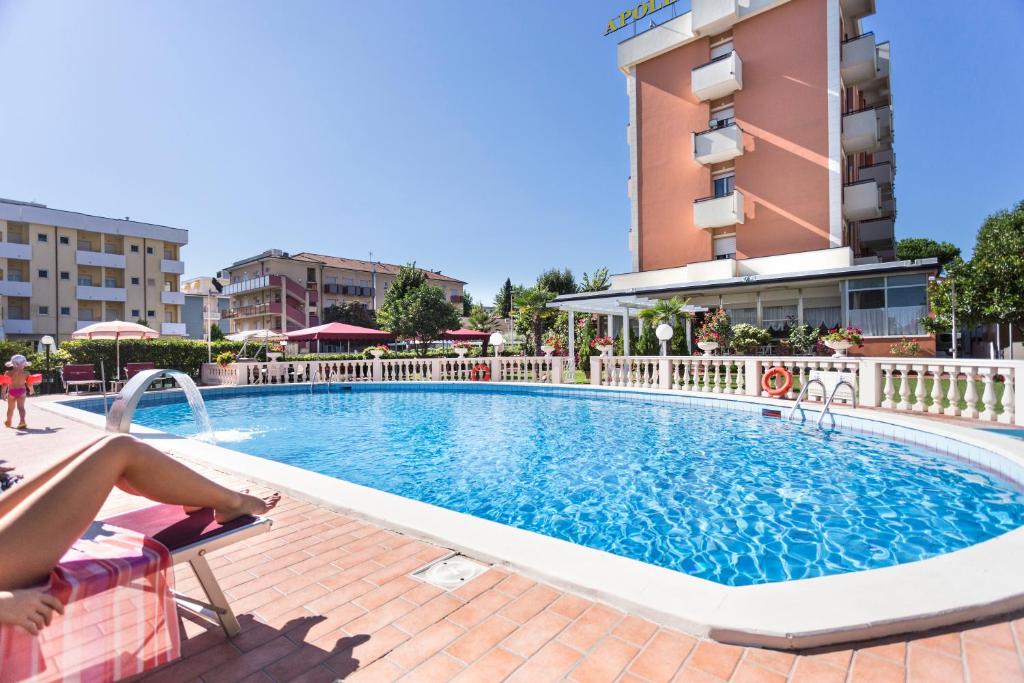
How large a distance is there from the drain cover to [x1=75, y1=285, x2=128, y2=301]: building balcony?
171ft

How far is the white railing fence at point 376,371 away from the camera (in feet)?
63.9

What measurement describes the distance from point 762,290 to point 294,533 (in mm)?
22634

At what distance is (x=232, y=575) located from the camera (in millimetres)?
3164

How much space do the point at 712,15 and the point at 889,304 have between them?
54.1ft

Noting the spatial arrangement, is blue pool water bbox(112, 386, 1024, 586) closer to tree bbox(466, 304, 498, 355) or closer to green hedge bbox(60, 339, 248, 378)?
green hedge bbox(60, 339, 248, 378)

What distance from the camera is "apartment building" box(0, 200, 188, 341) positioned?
127ft

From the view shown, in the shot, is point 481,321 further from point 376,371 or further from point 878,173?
point 878,173

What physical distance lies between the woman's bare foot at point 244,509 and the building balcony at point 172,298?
5319 centimetres

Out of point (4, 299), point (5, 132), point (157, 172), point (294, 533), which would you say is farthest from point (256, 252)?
point (294, 533)

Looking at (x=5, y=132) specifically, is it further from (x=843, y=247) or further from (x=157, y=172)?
(x=843, y=247)

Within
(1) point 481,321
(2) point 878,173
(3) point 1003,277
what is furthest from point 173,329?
(3) point 1003,277

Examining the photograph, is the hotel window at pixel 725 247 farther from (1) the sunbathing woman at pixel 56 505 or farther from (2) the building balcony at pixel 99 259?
(2) the building balcony at pixel 99 259

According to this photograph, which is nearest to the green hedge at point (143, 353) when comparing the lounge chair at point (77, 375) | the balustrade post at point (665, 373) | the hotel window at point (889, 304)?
the lounge chair at point (77, 375)

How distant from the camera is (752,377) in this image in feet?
41.1
